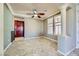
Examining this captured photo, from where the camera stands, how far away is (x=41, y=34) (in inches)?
148

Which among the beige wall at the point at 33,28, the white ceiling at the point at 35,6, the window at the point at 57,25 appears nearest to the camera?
the white ceiling at the point at 35,6

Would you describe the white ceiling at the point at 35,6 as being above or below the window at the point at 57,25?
above

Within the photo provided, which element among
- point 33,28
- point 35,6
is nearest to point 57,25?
point 33,28

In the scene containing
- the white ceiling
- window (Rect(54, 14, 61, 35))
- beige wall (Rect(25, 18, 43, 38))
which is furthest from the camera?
beige wall (Rect(25, 18, 43, 38))

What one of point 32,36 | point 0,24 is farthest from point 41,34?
point 0,24

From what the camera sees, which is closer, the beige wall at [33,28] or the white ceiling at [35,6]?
the white ceiling at [35,6]

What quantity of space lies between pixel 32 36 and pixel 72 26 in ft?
4.78

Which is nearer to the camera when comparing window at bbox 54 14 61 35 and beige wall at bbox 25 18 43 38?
window at bbox 54 14 61 35

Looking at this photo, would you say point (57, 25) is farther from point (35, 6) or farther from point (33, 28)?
point (35, 6)

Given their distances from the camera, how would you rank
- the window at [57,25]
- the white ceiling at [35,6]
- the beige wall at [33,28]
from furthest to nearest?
the beige wall at [33,28], the window at [57,25], the white ceiling at [35,6]

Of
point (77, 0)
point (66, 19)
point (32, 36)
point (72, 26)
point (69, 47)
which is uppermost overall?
point (77, 0)

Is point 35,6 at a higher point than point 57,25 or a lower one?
higher

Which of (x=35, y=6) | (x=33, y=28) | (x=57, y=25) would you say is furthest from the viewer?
(x=33, y=28)

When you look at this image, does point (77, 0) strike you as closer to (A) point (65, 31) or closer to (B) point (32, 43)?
(A) point (65, 31)
